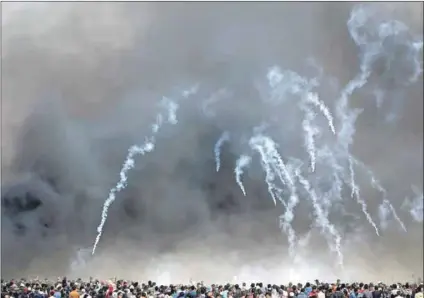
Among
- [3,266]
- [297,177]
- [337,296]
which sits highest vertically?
[297,177]

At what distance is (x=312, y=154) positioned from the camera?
55125 mm

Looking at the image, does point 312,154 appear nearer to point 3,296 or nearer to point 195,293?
point 195,293

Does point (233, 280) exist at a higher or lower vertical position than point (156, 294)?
higher

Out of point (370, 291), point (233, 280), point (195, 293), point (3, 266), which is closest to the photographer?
point (195, 293)

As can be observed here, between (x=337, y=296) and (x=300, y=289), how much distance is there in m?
3.71

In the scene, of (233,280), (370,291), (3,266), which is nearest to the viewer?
(370,291)

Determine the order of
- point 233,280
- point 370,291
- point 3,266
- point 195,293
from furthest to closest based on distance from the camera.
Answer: point 233,280, point 3,266, point 370,291, point 195,293

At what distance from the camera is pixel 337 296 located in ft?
118

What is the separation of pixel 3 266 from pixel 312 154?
97.4ft

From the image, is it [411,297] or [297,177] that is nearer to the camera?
[411,297]

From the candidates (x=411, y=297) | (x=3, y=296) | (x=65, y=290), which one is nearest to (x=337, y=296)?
(x=411, y=297)

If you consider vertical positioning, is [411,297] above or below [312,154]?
below

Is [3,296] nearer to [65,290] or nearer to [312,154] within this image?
[65,290]

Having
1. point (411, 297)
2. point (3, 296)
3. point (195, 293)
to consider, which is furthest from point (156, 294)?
point (411, 297)
